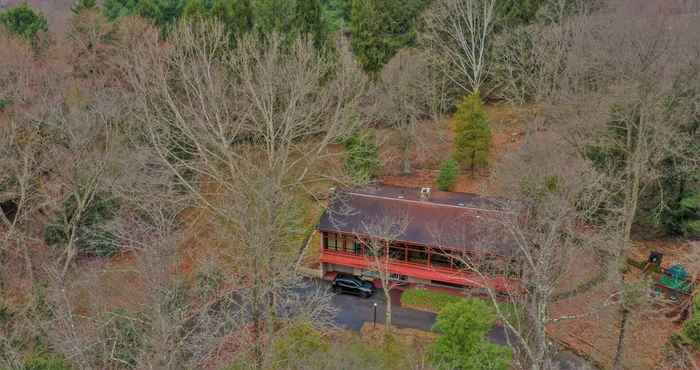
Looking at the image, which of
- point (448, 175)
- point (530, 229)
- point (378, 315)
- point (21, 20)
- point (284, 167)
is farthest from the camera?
point (21, 20)

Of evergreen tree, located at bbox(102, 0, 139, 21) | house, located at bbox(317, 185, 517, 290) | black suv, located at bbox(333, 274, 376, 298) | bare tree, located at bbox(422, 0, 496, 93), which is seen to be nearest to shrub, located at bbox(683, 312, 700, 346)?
house, located at bbox(317, 185, 517, 290)

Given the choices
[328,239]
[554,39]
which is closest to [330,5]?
[554,39]

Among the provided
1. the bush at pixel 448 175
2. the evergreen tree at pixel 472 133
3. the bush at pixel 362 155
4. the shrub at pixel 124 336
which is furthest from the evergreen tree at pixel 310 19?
the shrub at pixel 124 336

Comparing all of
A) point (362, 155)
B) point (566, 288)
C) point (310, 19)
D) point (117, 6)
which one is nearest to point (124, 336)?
point (362, 155)

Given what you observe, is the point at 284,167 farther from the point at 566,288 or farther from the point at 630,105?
the point at 630,105

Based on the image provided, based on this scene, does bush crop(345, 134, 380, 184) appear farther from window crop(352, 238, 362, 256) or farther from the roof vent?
window crop(352, 238, 362, 256)

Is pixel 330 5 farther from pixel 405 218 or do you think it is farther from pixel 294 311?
pixel 294 311
